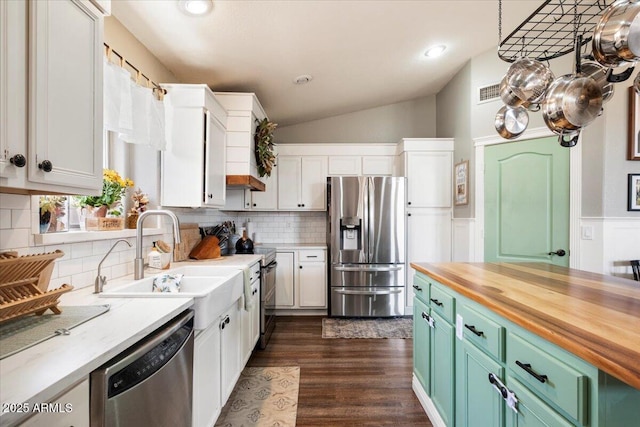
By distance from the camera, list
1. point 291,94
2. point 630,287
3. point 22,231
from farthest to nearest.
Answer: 1. point 291,94
2. point 630,287
3. point 22,231

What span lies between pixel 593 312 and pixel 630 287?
23.4 inches

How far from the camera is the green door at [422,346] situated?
1.86 metres

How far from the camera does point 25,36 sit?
910 millimetres

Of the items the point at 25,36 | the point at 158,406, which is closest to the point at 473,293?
the point at 158,406

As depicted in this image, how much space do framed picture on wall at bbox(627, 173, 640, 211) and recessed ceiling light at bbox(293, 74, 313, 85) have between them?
301 cm

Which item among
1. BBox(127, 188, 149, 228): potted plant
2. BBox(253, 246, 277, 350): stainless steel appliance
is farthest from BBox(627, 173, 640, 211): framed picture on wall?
BBox(127, 188, 149, 228): potted plant

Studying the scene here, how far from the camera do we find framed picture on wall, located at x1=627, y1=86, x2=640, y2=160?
2.53 metres

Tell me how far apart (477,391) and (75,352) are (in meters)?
1.48

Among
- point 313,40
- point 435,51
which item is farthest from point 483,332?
point 435,51

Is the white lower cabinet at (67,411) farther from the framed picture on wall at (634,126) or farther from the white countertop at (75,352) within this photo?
the framed picture on wall at (634,126)

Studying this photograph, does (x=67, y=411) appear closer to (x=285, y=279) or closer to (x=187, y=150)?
(x=187, y=150)

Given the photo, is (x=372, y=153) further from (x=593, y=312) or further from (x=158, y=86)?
(x=593, y=312)

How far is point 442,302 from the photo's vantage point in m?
1.66

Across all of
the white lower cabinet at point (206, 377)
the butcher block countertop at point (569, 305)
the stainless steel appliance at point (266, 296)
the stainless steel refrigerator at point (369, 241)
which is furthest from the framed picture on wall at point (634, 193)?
the white lower cabinet at point (206, 377)
